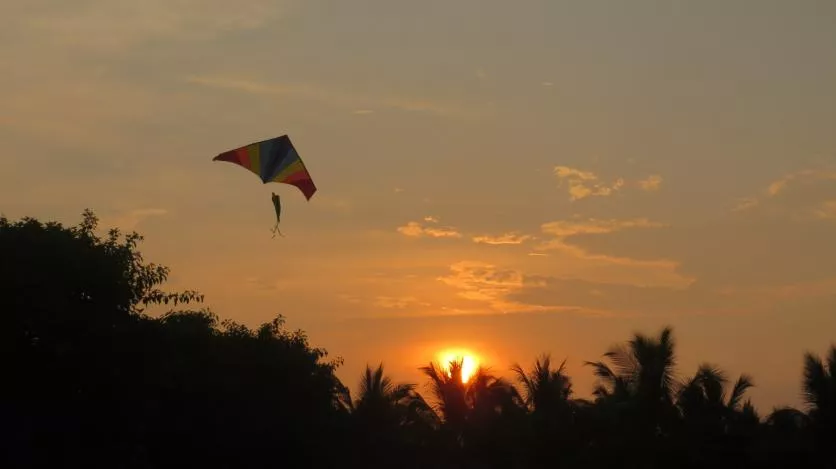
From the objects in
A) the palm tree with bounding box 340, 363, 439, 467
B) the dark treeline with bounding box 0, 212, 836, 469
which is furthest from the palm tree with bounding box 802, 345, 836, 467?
the palm tree with bounding box 340, 363, 439, 467

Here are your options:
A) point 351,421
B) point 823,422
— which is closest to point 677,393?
point 823,422

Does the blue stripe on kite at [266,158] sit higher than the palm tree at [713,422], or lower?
higher

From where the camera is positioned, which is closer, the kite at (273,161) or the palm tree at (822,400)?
the kite at (273,161)

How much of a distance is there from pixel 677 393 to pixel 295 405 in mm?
13404

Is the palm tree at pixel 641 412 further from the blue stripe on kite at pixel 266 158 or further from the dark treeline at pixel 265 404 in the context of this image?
the blue stripe on kite at pixel 266 158

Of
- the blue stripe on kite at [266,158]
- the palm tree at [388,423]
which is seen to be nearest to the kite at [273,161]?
the blue stripe on kite at [266,158]

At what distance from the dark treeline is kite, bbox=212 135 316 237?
3.44 meters

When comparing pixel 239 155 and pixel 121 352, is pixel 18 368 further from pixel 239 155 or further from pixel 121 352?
pixel 239 155

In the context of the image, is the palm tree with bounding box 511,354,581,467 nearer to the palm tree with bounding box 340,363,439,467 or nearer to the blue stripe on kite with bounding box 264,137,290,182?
the palm tree with bounding box 340,363,439,467

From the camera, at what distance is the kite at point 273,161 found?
2623 centimetres

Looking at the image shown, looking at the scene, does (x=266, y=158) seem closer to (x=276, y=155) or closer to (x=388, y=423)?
(x=276, y=155)

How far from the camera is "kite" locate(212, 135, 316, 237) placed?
26234 millimetres

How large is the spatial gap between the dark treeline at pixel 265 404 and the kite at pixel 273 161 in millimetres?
3435

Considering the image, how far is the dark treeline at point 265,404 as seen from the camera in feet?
79.5
